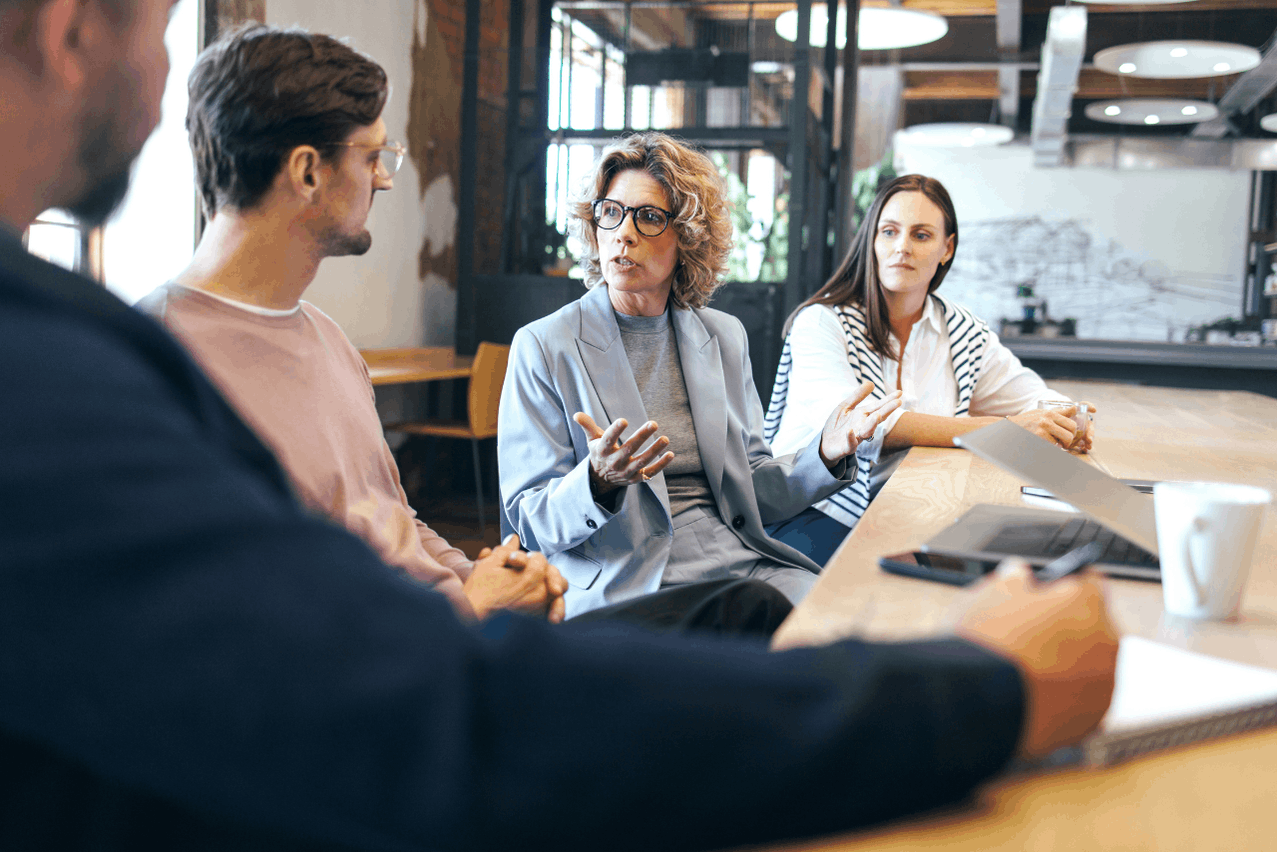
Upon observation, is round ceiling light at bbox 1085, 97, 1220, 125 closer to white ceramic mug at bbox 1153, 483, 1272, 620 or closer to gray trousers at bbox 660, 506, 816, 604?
gray trousers at bbox 660, 506, 816, 604

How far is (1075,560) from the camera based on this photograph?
871 millimetres

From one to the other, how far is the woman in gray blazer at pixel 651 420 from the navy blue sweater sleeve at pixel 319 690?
938 mm

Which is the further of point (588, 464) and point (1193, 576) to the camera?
point (588, 464)

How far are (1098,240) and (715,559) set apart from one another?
973 centimetres

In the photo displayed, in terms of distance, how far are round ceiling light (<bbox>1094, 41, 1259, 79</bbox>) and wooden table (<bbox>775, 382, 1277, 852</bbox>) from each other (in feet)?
15.2

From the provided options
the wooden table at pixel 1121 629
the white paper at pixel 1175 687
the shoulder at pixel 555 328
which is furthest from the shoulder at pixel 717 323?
the white paper at pixel 1175 687

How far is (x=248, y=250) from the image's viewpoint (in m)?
1.18

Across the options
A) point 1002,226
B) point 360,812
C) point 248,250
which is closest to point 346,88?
point 248,250

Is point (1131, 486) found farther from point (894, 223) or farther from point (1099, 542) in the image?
point (894, 223)

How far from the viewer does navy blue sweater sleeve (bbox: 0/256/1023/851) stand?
1.14ft

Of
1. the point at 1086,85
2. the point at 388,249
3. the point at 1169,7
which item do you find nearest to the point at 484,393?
the point at 388,249

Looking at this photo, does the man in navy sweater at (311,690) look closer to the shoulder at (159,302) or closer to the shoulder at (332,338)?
the shoulder at (159,302)

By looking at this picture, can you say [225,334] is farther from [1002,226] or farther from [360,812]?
[1002,226]

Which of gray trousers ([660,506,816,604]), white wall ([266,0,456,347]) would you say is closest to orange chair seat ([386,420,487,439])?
white wall ([266,0,456,347])
